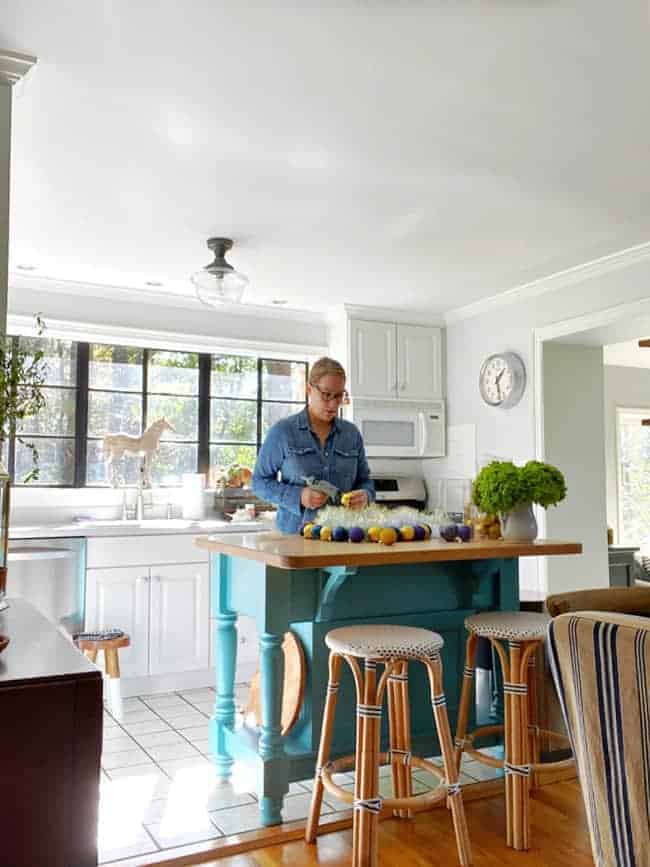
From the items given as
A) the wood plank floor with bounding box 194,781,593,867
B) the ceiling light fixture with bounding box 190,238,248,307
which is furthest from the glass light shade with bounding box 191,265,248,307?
the wood plank floor with bounding box 194,781,593,867

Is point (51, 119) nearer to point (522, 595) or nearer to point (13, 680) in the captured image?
point (13, 680)

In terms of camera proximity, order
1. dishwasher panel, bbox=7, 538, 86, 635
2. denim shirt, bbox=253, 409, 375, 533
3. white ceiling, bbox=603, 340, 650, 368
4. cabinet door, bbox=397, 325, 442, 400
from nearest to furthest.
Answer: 1. denim shirt, bbox=253, 409, 375, 533
2. dishwasher panel, bbox=7, 538, 86, 635
3. cabinet door, bbox=397, 325, 442, 400
4. white ceiling, bbox=603, 340, 650, 368

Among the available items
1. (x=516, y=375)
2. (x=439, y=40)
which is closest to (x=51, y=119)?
(x=439, y=40)

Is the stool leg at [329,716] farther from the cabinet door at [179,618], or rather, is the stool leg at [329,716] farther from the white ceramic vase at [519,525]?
the cabinet door at [179,618]

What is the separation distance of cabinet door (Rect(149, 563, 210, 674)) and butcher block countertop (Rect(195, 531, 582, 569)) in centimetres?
157

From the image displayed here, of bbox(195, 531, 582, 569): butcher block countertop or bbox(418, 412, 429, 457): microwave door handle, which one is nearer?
bbox(195, 531, 582, 569): butcher block countertop

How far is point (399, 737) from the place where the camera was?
2357mm

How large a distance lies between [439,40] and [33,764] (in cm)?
197

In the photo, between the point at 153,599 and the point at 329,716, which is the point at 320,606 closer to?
the point at 329,716

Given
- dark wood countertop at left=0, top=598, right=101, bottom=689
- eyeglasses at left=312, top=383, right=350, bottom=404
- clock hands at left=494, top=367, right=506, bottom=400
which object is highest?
clock hands at left=494, top=367, right=506, bottom=400

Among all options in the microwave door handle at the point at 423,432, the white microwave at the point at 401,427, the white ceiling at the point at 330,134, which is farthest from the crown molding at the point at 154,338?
the microwave door handle at the point at 423,432

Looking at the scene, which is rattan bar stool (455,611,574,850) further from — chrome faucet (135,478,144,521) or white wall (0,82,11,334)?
chrome faucet (135,478,144,521)

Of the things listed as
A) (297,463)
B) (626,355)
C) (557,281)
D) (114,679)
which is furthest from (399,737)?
(626,355)

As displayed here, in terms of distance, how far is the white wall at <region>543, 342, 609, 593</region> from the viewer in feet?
14.5
